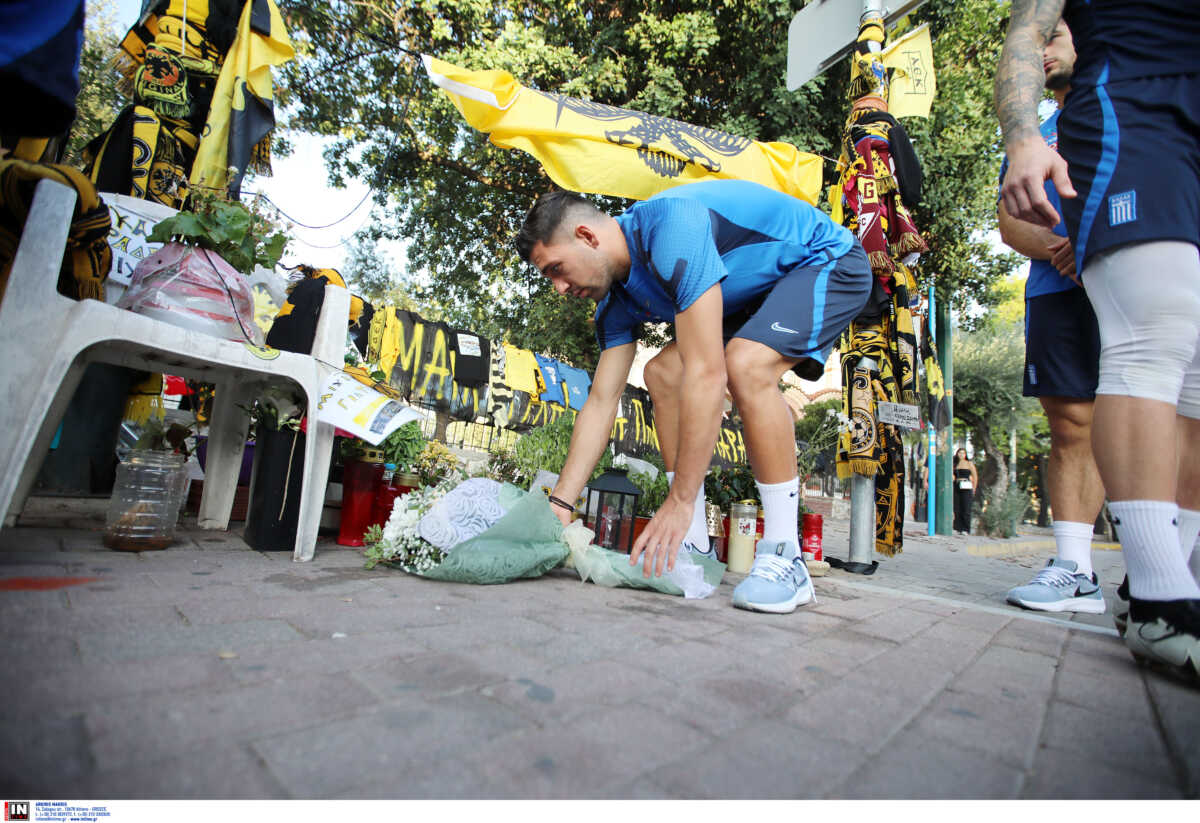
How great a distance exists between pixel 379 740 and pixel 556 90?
8.35 metres

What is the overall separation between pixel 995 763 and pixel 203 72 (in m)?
5.39

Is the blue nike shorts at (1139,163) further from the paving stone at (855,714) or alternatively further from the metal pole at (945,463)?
the metal pole at (945,463)

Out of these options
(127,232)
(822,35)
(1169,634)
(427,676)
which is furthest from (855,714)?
(822,35)

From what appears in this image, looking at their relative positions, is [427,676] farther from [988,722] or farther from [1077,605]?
[1077,605]

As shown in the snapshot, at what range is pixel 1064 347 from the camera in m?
2.35

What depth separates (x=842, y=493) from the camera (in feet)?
48.4

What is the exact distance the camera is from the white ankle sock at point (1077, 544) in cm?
235

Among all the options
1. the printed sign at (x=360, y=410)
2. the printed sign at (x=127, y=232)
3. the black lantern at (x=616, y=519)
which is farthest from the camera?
the black lantern at (x=616, y=519)

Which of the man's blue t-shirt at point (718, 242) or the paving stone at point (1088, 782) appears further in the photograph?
the man's blue t-shirt at point (718, 242)

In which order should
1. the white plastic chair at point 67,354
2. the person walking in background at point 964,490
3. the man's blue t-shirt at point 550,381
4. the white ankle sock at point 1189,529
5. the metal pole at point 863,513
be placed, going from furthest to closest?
the person walking in background at point 964,490 → the man's blue t-shirt at point 550,381 → the metal pole at point 863,513 → the white ankle sock at point 1189,529 → the white plastic chair at point 67,354

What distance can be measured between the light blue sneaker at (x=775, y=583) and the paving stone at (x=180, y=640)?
1.31 meters
